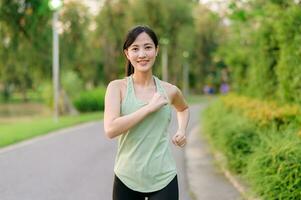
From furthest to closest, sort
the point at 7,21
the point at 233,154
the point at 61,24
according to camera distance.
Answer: the point at 61,24
the point at 7,21
the point at 233,154

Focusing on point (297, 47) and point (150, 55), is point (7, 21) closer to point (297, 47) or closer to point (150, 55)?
point (297, 47)

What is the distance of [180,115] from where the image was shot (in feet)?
11.0

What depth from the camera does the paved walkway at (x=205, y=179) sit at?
269 inches

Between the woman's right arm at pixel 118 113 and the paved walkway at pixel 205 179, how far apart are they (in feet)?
13.1

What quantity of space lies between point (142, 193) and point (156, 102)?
49 cm

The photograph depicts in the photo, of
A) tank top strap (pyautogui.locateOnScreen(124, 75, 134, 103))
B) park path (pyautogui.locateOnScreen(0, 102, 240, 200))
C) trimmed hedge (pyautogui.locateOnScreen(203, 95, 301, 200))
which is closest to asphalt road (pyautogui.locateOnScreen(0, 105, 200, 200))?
park path (pyautogui.locateOnScreen(0, 102, 240, 200))

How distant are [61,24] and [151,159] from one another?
81.6 ft

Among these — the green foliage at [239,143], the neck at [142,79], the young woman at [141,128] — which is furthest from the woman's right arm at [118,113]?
the green foliage at [239,143]

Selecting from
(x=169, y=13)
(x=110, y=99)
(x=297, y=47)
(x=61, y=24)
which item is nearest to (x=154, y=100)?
→ (x=110, y=99)

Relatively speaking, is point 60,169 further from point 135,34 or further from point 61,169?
point 135,34

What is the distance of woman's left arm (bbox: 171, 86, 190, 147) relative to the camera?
122 inches

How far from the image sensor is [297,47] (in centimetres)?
937

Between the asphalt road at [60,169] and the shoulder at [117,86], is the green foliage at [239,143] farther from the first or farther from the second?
the shoulder at [117,86]

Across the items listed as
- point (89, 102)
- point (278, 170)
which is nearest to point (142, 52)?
point (278, 170)
